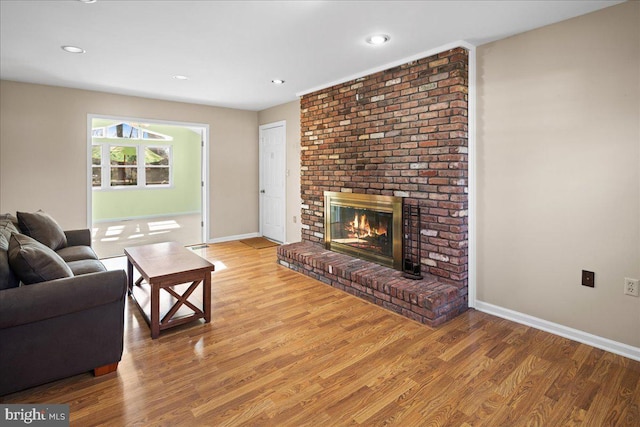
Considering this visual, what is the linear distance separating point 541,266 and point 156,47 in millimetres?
3758

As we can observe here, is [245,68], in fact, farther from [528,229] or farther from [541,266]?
[541,266]

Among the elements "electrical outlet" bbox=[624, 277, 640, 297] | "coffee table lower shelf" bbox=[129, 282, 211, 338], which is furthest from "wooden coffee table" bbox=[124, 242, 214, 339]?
"electrical outlet" bbox=[624, 277, 640, 297]

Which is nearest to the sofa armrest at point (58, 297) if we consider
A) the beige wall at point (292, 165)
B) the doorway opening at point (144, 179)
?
the beige wall at point (292, 165)

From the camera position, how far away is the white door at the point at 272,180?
5805 mm

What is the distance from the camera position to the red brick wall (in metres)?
3.05

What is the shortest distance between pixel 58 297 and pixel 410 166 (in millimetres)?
2919

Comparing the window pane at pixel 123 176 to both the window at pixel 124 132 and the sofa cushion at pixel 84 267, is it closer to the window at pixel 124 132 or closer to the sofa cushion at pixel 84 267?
the window at pixel 124 132

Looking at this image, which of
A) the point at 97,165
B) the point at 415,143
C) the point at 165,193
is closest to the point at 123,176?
the point at 97,165

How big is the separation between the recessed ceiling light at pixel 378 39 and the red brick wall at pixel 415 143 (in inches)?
20.6

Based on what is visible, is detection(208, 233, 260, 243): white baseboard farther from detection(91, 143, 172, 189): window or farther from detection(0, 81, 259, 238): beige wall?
detection(91, 143, 172, 189): window

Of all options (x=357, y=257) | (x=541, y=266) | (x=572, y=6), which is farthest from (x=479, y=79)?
(x=357, y=257)

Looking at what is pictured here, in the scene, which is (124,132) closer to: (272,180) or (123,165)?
(123,165)

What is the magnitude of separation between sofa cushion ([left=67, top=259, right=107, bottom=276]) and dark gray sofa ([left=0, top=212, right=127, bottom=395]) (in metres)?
0.54

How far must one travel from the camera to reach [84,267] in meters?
2.76
